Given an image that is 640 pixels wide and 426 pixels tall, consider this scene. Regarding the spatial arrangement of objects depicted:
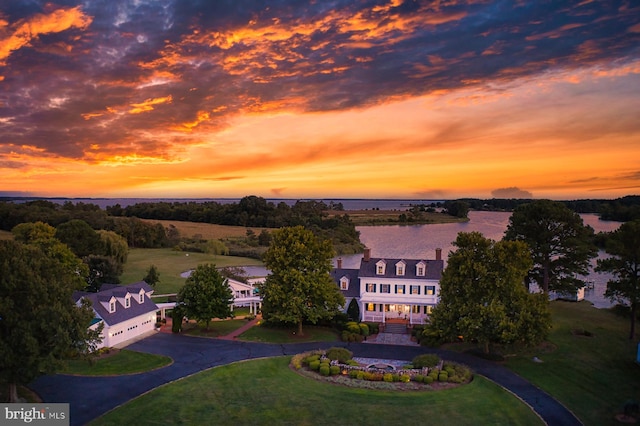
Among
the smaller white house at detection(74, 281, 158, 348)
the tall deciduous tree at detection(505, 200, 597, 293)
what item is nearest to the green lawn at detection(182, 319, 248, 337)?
the smaller white house at detection(74, 281, 158, 348)

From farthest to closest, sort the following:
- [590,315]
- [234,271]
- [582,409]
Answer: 1. [234,271]
2. [590,315]
3. [582,409]

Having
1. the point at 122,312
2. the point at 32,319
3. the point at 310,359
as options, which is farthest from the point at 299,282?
the point at 32,319

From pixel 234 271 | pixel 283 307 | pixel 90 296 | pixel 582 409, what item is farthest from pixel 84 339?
pixel 234 271

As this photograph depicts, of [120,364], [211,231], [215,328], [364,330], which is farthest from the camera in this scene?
[211,231]

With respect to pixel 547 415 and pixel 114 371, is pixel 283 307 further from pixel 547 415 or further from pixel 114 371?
pixel 547 415

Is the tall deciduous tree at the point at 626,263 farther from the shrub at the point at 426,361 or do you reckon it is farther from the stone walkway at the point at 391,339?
the shrub at the point at 426,361

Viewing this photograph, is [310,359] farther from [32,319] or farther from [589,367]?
[589,367]

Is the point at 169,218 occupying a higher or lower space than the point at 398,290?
higher
